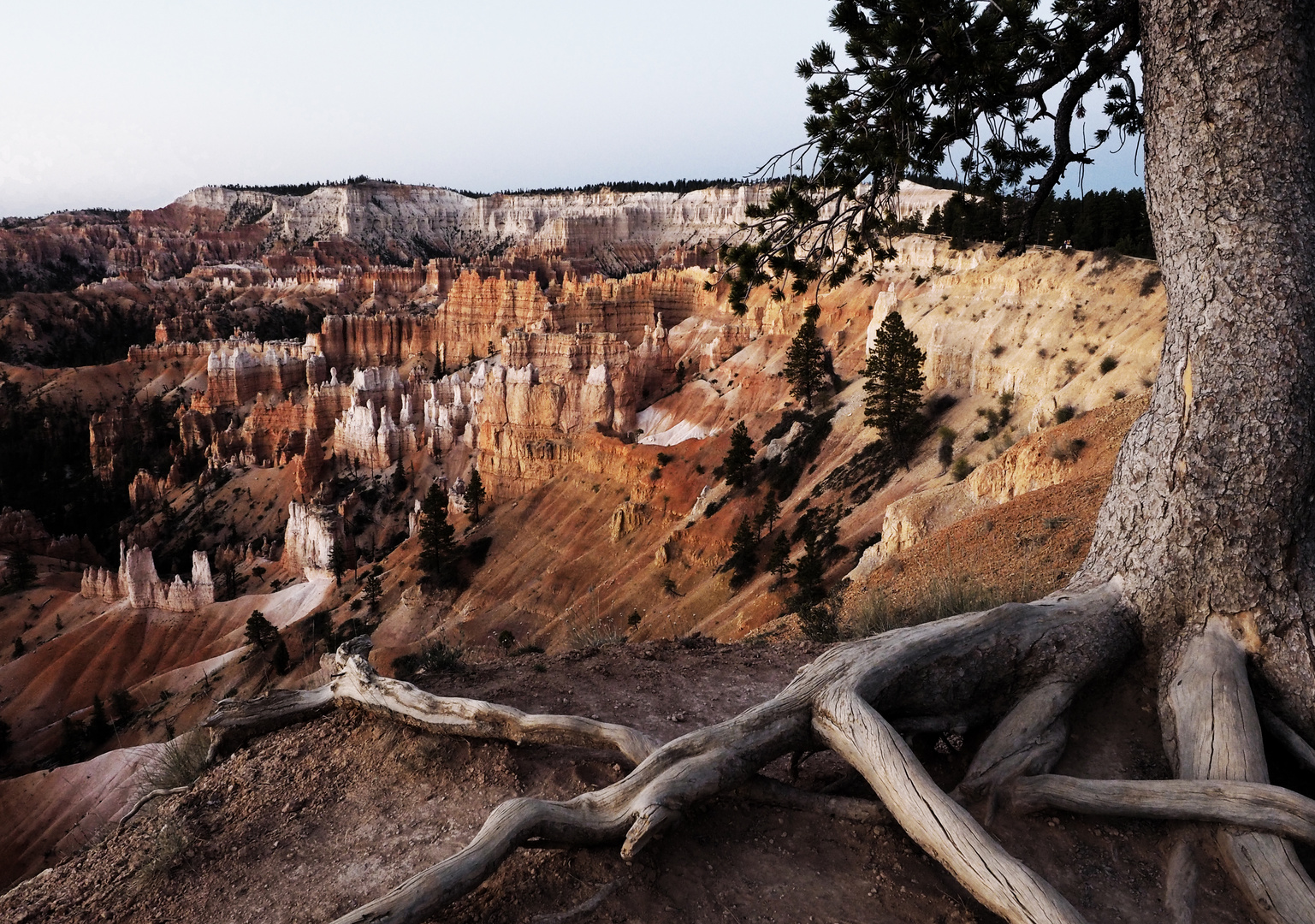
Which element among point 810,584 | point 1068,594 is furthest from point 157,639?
point 1068,594

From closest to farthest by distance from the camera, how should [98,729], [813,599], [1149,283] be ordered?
[813,599] → [1149,283] → [98,729]

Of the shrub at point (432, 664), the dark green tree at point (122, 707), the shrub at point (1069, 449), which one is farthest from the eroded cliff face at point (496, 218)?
the shrub at point (432, 664)

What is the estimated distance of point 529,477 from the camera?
44.9m

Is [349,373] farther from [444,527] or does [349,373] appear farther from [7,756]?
[7,756]

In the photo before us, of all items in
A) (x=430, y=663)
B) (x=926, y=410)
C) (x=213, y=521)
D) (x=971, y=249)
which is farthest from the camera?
(x=213, y=521)

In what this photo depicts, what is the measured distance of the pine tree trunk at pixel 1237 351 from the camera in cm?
416

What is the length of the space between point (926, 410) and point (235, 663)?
3119 cm

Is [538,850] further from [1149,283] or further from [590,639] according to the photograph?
[1149,283]

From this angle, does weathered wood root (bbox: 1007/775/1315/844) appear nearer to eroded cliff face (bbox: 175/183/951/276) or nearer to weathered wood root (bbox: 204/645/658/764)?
weathered wood root (bbox: 204/645/658/764)

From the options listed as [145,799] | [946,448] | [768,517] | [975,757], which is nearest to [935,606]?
[975,757]

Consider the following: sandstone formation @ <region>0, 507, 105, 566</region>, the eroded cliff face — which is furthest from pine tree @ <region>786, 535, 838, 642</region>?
the eroded cliff face

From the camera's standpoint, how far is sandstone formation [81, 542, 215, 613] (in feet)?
136

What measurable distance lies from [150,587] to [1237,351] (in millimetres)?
49083

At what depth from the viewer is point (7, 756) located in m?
28.3
